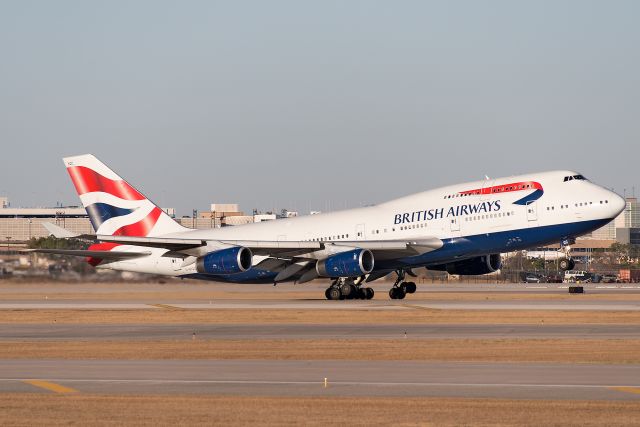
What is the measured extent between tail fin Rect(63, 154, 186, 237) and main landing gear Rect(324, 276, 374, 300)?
1287cm

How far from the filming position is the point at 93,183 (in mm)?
64438

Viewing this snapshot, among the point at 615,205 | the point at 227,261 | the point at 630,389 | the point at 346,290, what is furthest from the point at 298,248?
the point at 630,389

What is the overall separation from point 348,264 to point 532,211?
405 inches

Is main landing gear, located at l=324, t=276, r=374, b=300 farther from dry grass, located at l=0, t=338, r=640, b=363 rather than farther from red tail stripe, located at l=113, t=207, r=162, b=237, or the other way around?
dry grass, located at l=0, t=338, r=640, b=363

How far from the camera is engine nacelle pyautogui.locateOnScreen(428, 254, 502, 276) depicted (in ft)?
209

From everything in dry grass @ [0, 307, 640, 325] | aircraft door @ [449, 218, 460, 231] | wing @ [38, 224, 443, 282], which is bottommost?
dry grass @ [0, 307, 640, 325]

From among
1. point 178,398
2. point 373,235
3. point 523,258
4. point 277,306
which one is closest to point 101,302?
point 277,306

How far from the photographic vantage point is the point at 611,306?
5134 centimetres

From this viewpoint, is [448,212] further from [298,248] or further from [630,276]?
[630,276]

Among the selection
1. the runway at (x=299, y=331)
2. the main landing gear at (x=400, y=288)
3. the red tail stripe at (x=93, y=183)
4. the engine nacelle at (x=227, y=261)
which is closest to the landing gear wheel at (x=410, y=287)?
the main landing gear at (x=400, y=288)

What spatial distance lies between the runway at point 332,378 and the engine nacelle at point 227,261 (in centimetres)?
2902

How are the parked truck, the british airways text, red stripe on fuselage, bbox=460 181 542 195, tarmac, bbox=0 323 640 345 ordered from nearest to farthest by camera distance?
tarmac, bbox=0 323 640 345 < red stripe on fuselage, bbox=460 181 542 195 < the british airways text < the parked truck

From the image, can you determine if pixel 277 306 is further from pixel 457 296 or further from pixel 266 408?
pixel 266 408

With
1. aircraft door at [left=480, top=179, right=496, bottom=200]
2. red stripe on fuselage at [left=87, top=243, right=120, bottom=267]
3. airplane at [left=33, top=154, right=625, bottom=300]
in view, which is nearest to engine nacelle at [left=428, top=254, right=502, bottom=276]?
airplane at [left=33, top=154, right=625, bottom=300]
